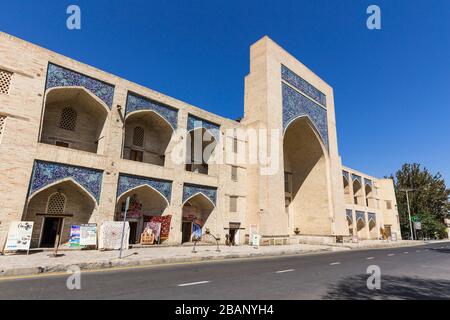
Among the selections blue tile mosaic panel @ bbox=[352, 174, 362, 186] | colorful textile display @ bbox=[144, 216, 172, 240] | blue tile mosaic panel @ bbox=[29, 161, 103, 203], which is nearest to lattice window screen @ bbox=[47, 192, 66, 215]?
blue tile mosaic panel @ bbox=[29, 161, 103, 203]

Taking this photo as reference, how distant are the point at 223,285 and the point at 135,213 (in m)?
12.0

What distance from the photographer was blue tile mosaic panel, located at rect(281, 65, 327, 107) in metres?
25.1

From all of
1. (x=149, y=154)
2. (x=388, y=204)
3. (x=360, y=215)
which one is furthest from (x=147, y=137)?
(x=388, y=204)

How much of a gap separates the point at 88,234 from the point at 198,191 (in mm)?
7183

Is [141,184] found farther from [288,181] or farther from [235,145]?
[288,181]

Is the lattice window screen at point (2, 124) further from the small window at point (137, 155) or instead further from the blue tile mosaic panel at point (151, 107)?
the small window at point (137, 155)

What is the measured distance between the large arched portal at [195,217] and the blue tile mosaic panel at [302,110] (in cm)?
941

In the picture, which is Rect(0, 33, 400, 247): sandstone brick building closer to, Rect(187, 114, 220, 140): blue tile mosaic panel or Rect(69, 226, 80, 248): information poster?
Rect(187, 114, 220, 140): blue tile mosaic panel

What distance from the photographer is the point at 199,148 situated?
810 inches

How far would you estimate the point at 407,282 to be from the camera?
660 cm

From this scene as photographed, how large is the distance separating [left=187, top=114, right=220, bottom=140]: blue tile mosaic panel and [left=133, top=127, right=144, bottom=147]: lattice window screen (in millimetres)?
3049

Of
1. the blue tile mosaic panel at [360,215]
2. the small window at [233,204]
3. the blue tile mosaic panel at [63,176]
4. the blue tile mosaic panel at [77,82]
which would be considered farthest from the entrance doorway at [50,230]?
the blue tile mosaic panel at [360,215]
